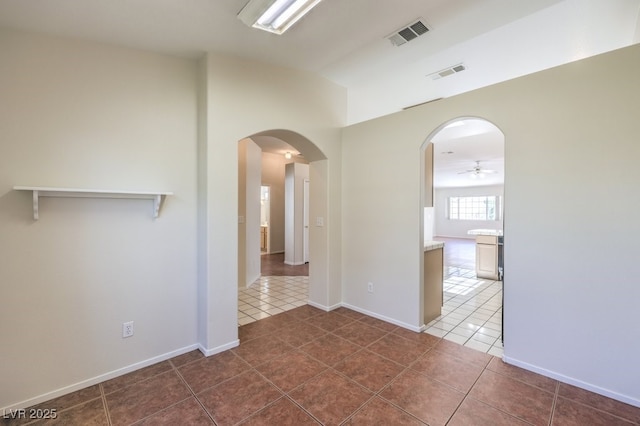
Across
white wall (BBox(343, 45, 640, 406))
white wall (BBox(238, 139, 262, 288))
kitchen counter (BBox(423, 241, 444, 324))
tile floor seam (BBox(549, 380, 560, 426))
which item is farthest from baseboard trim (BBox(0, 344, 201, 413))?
white wall (BBox(343, 45, 640, 406))

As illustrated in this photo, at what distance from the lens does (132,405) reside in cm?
197

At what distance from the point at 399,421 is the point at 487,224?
1358 cm

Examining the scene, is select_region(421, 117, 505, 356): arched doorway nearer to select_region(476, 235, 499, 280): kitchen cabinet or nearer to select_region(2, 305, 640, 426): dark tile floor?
select_region(476, 235, 499, 280): kitchen cabinet

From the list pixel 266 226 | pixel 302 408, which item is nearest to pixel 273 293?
pixel 302 408

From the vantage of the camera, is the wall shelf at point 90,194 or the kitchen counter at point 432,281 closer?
the wall shelf at point 90,194

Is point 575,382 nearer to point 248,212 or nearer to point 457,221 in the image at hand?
point 248,212

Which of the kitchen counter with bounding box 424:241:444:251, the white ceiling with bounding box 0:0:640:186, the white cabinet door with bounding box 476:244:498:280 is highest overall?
the white ceiling with bounding box 0:0:640:186

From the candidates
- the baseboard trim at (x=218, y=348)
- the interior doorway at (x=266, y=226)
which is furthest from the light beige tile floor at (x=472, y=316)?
the interior doorway at (x=266, y=226)

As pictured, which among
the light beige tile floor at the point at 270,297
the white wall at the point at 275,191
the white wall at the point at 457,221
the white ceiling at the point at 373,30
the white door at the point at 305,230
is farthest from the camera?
the white wall at the point at 457,221

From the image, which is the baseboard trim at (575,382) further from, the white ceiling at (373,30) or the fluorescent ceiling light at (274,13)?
the fluorescent ceiling light at (274,13)

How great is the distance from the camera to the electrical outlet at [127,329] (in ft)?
7.84

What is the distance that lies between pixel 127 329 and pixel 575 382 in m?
3.68

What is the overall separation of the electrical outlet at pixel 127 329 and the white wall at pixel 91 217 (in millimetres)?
44

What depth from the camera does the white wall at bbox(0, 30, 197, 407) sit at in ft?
6.56
